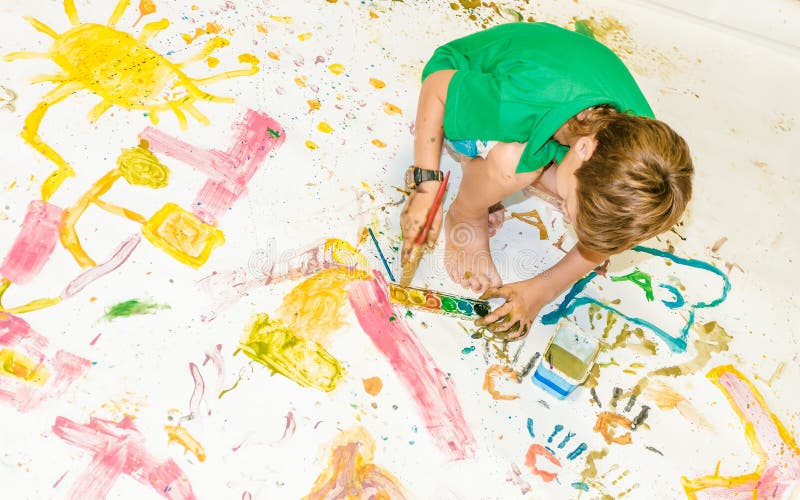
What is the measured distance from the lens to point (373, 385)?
45.0 inches

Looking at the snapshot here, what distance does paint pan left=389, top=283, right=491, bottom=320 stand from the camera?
1.22 meters

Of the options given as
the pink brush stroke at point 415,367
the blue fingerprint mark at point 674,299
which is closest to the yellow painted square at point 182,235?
the pink brush stroke at point 415,367

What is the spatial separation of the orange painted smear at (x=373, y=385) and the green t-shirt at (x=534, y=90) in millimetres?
412

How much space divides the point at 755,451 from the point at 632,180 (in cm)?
59

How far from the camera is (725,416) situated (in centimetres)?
123

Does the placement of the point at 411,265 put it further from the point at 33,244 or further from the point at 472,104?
the point at 33,244

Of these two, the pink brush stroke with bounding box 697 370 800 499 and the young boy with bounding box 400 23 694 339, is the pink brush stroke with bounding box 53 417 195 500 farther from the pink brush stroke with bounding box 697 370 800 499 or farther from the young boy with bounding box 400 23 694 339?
the pink brush stroke with bounding box 697 370 800 499

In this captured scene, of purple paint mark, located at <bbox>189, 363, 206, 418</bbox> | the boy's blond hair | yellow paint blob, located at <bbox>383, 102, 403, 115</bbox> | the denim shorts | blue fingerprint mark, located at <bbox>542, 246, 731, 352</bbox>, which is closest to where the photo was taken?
the boy's blond hair

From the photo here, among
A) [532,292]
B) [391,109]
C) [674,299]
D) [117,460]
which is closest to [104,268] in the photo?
[117,460]

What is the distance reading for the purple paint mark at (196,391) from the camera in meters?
1.07

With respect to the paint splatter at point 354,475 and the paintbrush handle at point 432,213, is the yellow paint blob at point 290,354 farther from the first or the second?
the paintbrush handle at point 432,213

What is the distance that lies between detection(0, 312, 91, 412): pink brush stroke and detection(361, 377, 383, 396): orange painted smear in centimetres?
43

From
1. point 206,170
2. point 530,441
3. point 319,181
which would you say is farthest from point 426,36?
point 530,441

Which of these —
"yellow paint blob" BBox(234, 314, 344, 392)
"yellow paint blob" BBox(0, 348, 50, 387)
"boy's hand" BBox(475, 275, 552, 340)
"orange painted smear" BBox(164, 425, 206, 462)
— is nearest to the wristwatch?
"boy's hand" BBox(475, 275, 552, 340)
